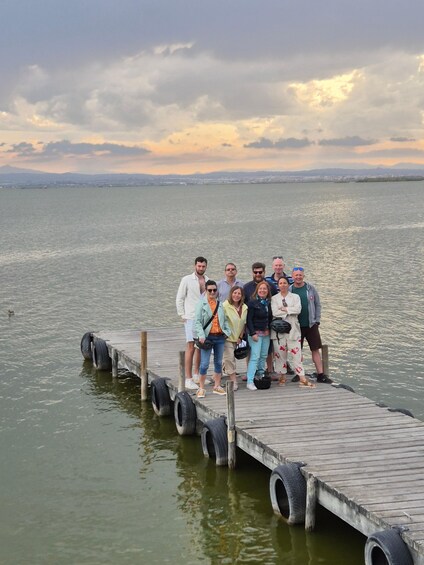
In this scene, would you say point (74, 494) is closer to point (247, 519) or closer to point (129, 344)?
point (247, 519)

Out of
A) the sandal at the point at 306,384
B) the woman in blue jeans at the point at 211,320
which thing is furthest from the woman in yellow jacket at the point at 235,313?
the sandal at the point at 306,384

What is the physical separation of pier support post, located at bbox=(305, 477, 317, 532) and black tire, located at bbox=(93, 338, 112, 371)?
411 inches

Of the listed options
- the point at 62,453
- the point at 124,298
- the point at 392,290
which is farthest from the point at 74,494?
the point at 392,290

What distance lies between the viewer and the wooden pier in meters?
8.78

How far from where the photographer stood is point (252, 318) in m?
13.6

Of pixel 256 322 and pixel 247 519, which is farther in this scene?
pixel 256 322

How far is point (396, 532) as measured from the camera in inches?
330

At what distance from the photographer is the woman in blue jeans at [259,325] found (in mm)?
13414

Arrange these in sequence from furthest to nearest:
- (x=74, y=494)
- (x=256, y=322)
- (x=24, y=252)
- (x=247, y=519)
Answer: (x=24, y=252), (x=256, y=322), (x=74, y=494), (x=247, y=519)

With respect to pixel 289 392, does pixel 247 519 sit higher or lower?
lower

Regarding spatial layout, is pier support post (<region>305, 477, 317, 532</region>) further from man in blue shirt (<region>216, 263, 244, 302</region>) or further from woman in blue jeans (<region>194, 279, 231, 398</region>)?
man in blue shirt (<region>216, 263, 244, 302</region>)

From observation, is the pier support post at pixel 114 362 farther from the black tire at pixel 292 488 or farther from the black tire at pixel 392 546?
the black tire at pixel 392 546

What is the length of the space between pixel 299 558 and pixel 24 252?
4779cm

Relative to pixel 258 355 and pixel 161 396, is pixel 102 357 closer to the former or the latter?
pixel 161 396
